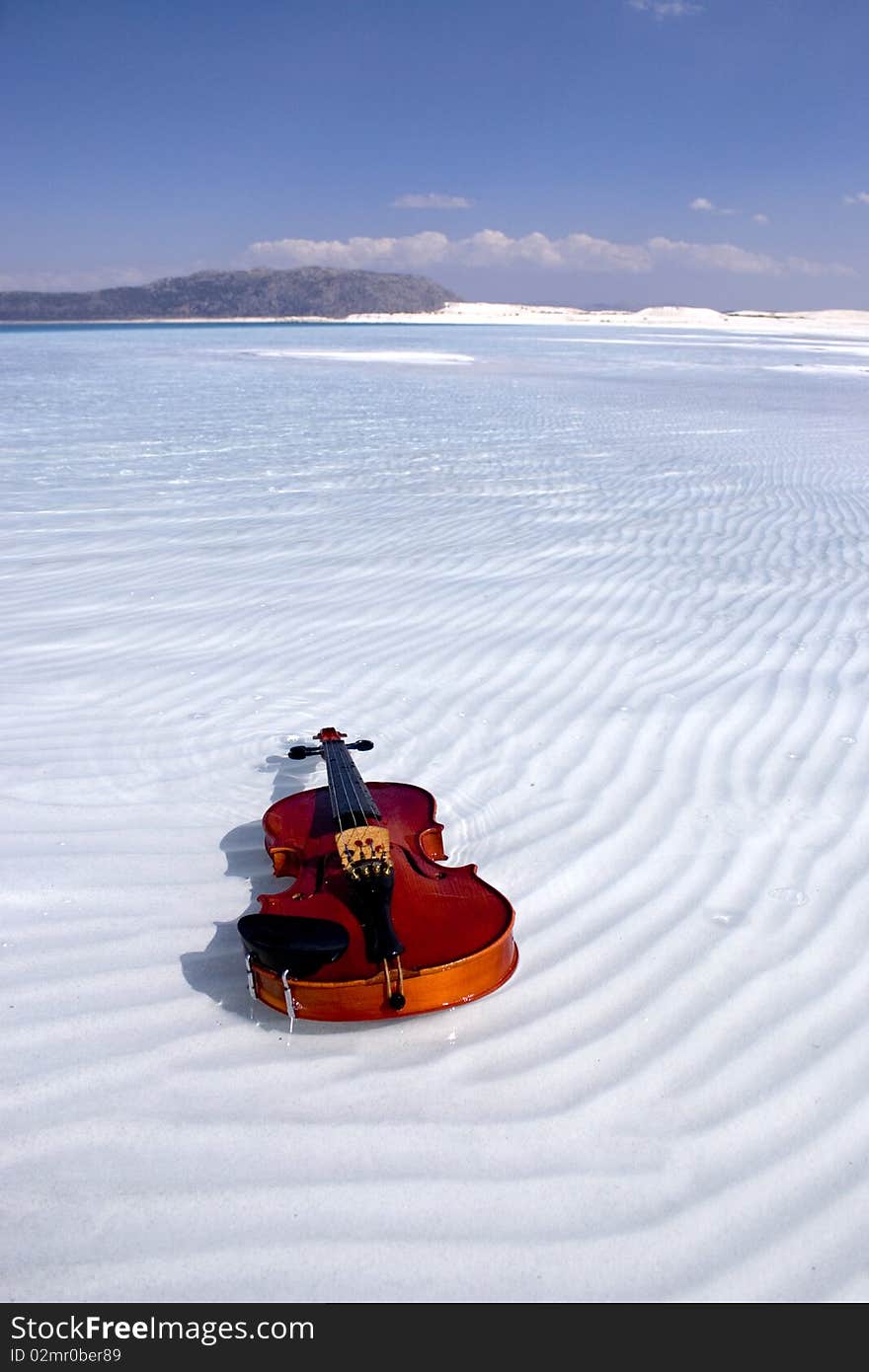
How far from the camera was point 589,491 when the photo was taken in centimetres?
806

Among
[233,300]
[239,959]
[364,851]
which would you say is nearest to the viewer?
[364,851]

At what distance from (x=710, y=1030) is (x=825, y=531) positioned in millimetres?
5243

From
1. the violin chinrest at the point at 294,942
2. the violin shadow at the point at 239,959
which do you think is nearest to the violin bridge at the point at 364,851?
the violin chinrest at the point at 294,942

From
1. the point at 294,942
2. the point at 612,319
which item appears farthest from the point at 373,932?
the point at 612,319

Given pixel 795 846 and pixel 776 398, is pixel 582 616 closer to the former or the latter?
pixel 795 846

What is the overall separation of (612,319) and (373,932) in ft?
294

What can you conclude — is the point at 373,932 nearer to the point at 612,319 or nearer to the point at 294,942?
the point at 294,942

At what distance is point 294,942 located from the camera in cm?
197

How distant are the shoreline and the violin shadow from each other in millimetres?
64710

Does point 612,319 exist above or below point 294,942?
above

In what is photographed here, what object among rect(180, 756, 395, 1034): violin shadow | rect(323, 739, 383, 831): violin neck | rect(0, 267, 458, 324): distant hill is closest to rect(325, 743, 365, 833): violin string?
rect(323, 739, 383, 831): violin neck

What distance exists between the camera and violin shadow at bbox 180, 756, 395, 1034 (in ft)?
7.02

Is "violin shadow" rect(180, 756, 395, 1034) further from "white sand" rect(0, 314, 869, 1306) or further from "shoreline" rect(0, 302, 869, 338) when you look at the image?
"shoreline" rect(0, 302, 869, 338)

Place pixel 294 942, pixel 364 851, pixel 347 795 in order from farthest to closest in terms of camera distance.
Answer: pixel 347 795 < pixel 364 851 < pixel 294 942
